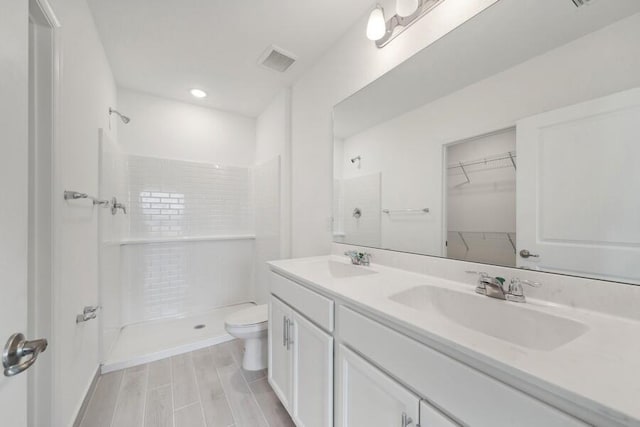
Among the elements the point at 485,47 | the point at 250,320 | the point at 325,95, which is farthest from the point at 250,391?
the point at 485,47

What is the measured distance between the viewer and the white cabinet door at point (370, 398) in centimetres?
72

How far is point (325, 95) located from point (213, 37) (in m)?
0.92

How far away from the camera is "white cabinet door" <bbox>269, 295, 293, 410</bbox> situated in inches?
52.8

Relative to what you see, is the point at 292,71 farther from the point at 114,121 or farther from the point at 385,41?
the point at 114,121

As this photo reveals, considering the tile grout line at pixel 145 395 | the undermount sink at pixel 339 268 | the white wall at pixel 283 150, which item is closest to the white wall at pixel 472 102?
the white wall at pixel 283 150

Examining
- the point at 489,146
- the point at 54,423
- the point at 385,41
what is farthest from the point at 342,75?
the point at 54,423

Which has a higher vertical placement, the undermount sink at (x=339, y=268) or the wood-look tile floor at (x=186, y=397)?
the undermount sink at (x=339, y=268)

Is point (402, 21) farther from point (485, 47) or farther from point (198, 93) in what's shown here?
point (198, 93)

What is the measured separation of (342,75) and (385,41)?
0.42 metres

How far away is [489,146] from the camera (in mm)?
1066

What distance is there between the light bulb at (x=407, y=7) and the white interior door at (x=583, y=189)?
816mm

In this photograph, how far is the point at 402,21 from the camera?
1350mm

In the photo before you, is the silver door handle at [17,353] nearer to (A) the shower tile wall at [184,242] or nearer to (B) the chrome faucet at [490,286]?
(B) the chrome faucet at [490,286]

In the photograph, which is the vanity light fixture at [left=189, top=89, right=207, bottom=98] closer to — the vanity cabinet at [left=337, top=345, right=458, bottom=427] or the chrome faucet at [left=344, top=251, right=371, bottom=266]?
the chrome faucet at [left=344, top=251, right=371, bottom=266]
